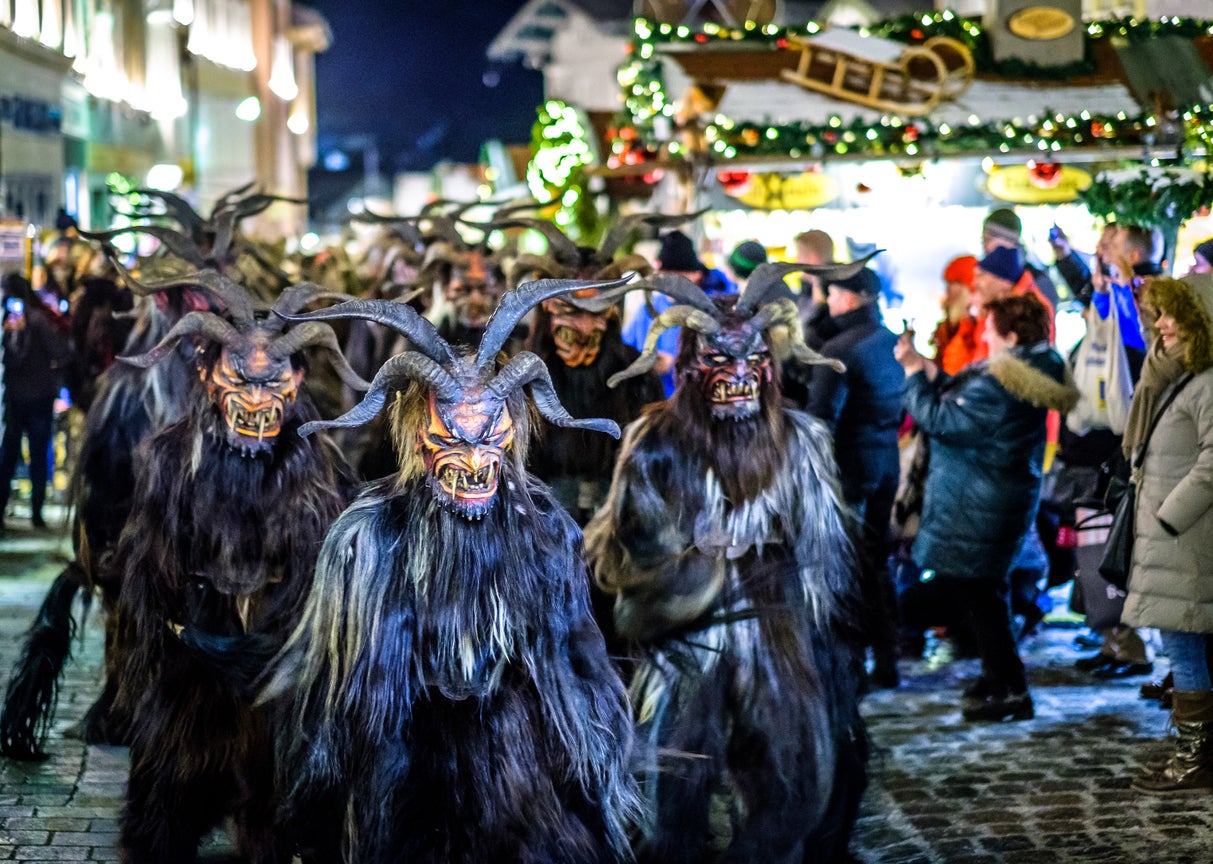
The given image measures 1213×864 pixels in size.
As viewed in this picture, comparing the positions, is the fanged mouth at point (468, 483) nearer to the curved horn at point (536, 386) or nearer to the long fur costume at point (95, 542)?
the curved horn at point (536, 386)

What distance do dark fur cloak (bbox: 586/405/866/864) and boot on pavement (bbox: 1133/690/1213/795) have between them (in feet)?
5.71

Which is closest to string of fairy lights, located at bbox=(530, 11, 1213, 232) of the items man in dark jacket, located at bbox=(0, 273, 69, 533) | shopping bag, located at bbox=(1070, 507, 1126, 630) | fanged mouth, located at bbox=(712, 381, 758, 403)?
shopping bag, located at bbox=(1070, 507, 1126, 630)

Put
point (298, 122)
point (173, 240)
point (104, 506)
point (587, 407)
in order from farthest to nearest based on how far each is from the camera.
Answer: point (298, 122), point (173, 240), point (587, 407), point (104, 506)

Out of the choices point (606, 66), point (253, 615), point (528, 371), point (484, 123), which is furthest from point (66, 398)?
point (484, 123)

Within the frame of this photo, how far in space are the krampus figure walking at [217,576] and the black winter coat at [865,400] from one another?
3.38 m

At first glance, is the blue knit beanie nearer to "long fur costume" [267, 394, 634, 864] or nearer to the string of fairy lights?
the string of fairy lights

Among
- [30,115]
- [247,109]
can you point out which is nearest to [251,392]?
[30,115]

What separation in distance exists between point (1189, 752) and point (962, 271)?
14.7 ft

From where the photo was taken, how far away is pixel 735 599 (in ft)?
20.9

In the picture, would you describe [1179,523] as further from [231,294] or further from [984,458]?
[231,294]

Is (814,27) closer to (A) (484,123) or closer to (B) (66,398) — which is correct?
(B) (66,398)

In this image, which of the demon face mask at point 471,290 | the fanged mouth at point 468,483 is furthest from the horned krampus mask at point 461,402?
the demon face mask at point 471,290

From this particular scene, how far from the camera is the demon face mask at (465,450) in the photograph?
15.3ft

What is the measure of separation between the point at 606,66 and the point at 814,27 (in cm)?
2379
